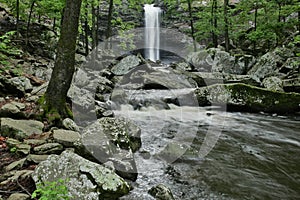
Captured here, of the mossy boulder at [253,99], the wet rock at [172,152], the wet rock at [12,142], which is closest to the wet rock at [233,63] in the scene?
the mossy boulder at [253,99]

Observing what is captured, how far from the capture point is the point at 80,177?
3.17 metres

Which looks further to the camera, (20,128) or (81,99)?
(81,99)

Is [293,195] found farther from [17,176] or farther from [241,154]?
[17,176]

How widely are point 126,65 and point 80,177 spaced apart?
463 inches

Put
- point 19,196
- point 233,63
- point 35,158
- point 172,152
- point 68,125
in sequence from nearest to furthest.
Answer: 1. point 19,196
2. point 35,158
3. point 172,152
4. point 68,125
5. point 233,63

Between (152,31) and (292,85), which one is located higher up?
(152,31)

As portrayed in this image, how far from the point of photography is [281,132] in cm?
691

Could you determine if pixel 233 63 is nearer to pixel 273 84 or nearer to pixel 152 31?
pixel 273 84

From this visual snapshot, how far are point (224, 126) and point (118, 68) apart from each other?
8477mm

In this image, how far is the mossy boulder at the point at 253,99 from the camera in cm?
840

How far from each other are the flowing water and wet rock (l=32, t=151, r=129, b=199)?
32 centimetres

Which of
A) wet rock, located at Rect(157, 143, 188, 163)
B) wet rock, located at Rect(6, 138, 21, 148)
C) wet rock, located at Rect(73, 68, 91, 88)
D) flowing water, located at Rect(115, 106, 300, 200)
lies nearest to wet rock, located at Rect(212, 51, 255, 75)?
flowing water, located at Rect(115, 106, 300, 200)

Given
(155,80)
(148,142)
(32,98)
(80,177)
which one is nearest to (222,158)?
(148,142)

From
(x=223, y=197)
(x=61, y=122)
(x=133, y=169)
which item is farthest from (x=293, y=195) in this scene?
(x=61, y=122)
